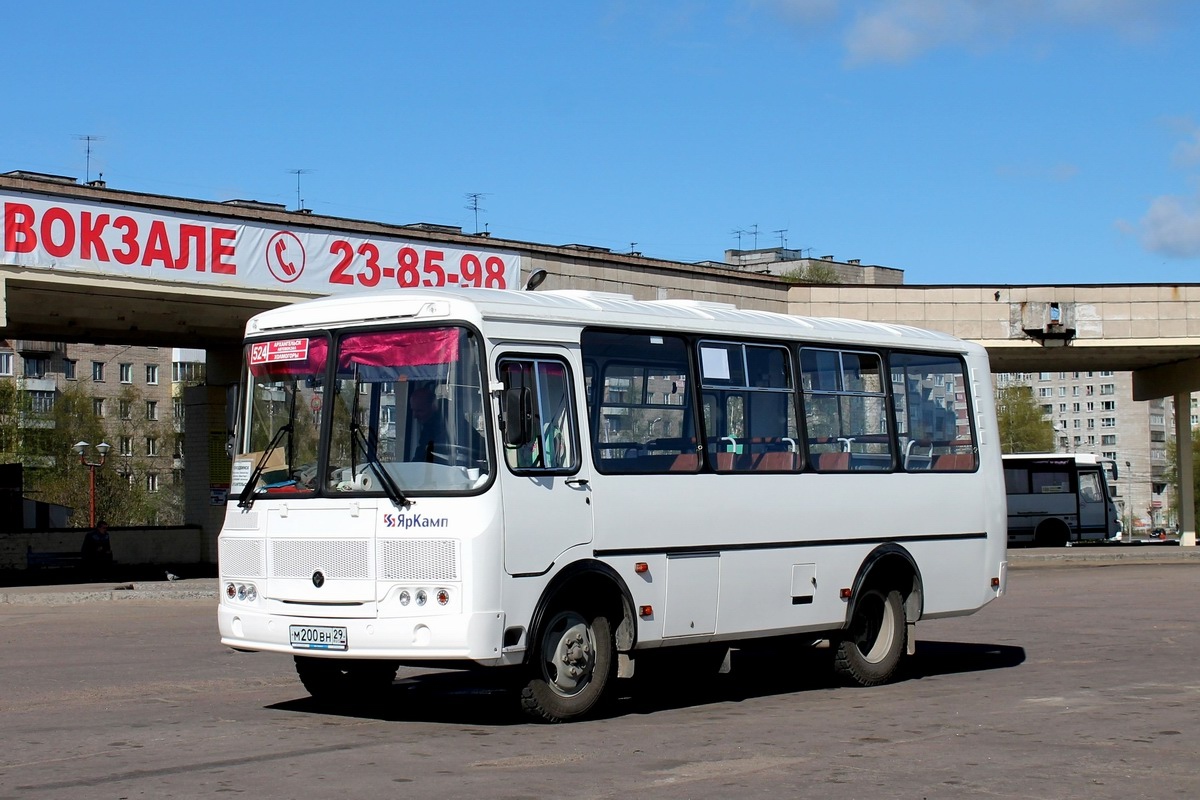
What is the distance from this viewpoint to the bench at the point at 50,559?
109 feet

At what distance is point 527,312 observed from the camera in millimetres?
10492

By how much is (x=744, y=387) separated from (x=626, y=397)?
141 cm

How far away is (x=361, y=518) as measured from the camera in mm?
10102

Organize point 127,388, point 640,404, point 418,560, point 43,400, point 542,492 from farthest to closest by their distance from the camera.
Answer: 1. point 127,388
2. point 43,400
3. point 640,404
4. point 542,492
5. point 418,560

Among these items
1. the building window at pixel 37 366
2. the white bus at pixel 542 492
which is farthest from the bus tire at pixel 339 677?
the building window at pixel 37 366

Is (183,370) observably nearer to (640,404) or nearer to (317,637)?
(640,404)

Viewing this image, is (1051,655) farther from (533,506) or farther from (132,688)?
(132,688)

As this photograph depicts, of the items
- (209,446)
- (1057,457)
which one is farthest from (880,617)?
(1057,457)

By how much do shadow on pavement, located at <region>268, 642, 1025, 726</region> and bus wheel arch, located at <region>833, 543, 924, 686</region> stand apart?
0.25 m

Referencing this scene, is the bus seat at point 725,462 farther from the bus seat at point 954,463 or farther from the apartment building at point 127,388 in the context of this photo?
the apartment building at point 127,388

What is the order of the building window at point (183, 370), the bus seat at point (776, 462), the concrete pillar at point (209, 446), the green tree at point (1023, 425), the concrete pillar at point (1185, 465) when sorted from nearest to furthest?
the bus seat at point (776, 462) < the concrete pillar at point (209, 446) < the concrete pillar at point (1185, 465) < the building window at point (183, 370) < the green tree at point (1023, 425)

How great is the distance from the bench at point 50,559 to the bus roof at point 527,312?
77.9 feet

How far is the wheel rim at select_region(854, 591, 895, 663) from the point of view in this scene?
13.1 m

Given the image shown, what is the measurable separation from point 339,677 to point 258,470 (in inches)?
66.7
